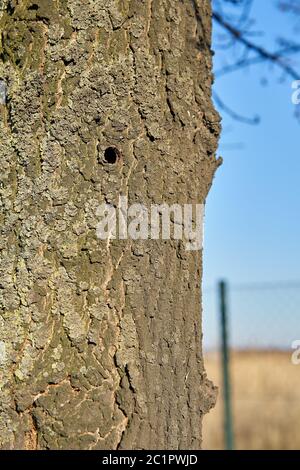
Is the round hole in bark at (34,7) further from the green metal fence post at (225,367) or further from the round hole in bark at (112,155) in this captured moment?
the green metal fence post at (225,367)

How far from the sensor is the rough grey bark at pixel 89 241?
51.6 inches

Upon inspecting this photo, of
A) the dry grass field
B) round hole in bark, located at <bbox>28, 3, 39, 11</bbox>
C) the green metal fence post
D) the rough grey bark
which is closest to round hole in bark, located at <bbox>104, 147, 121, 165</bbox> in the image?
the rough grey bark

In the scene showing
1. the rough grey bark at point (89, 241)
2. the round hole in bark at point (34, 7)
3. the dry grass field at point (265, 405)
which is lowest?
the dry grass field at point (265, 405)

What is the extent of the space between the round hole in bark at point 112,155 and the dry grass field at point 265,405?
368 centimetres

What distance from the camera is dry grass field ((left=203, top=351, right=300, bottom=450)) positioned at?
16.1ft

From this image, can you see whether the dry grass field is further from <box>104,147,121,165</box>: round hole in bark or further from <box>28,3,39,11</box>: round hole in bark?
<box>28,3,39,11</box>: round hole in bark

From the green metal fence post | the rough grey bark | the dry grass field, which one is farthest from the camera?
the dry grass field

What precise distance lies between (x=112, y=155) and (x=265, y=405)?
4175 mm

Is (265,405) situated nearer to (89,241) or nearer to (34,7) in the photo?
(89,241)

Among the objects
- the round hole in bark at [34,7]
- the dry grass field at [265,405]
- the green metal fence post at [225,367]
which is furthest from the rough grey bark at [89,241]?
the dry grass field at [265,405]

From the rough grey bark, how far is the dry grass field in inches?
140

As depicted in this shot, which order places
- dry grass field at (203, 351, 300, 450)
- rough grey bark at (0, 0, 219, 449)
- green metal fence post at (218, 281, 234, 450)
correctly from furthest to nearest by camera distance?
dry grass field at (203, 351, 300, 450) < green metal fence post at (218, 281, 234, 450) < rough grey bark at (0, 0, 219, 449)

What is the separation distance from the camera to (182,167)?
144 centimetres
